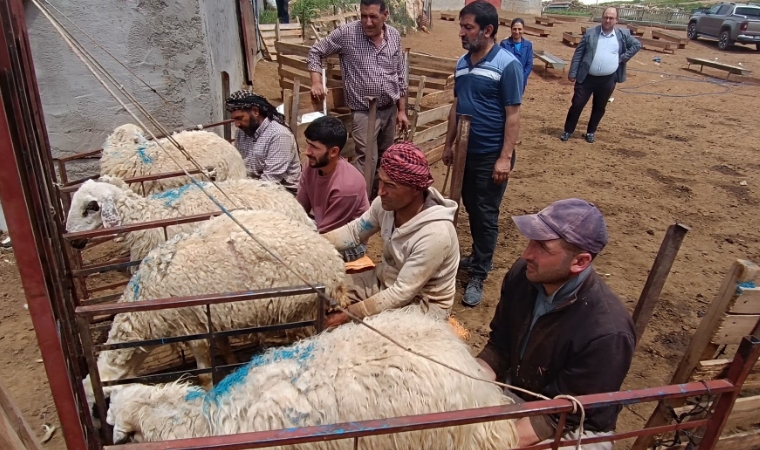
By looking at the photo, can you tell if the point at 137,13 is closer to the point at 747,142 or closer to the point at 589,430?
the point at 589,430

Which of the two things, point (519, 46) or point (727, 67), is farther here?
point (727, 67)

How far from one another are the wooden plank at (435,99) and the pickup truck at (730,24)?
63.5ft

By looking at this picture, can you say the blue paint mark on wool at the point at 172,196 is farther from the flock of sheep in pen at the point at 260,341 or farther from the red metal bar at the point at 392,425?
the red metal bar at the point at 392,425

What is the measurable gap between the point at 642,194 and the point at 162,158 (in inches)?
264

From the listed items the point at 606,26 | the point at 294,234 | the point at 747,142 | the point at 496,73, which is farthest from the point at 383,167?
the point at 747,142

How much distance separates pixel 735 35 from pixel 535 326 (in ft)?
81.3

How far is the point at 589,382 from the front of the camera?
203 centimetres

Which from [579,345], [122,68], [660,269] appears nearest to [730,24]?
[660,269]

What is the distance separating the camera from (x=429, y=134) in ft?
24.0

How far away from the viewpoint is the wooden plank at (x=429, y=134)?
6.94m

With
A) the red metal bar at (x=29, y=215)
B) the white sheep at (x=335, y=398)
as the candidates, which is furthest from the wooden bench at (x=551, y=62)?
the red metal bar at (x=29, y=215)

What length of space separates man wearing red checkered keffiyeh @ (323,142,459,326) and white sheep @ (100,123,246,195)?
7.44 feet

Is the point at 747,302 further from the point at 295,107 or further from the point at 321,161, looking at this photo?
the point at 295,107

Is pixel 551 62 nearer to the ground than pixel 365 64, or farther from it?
nearer to the ground
